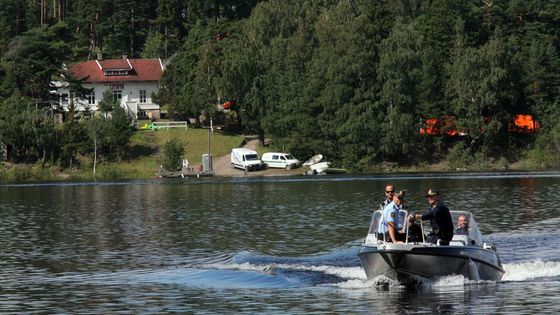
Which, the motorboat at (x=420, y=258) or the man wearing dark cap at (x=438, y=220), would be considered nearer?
the motorboat at (x=420, y=258)

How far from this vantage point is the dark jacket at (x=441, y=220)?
114 feet

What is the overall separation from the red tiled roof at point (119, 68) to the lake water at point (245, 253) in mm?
63676

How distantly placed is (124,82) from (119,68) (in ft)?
9.22

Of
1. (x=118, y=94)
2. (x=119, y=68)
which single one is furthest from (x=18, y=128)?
(x=119, y=68)

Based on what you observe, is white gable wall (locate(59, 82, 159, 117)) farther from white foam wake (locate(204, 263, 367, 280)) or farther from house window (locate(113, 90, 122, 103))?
white foam wake (locate(204, 263, 367, 280))

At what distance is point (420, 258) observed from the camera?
3428 centimetres

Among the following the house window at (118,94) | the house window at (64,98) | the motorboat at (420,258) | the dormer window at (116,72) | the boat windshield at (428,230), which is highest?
the dormer window at (116,72)

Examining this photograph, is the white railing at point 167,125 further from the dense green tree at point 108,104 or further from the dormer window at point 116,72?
the dormer window at point 116,72

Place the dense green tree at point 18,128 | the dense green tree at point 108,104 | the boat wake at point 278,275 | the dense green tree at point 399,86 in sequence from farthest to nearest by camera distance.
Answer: the dense green tree at point 108,104 → the dense green tree at point 18,128 → the dense green tree at point 399,86 → the boat wake at point 278,275

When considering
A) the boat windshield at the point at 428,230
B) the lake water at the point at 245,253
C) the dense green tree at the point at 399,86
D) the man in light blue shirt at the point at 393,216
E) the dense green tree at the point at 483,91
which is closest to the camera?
Answer: the lake water at the point at 245,253

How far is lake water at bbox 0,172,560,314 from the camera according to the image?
33125 mm

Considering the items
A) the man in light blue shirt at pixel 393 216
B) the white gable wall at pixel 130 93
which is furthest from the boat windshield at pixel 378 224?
the white gable wall at pixel 130 93

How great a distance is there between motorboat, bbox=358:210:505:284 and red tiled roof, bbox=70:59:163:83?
122062 millimetres

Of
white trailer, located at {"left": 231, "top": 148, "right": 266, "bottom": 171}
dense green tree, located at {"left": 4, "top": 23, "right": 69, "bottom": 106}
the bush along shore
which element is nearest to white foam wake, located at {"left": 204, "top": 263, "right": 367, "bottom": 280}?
the bush along shore
